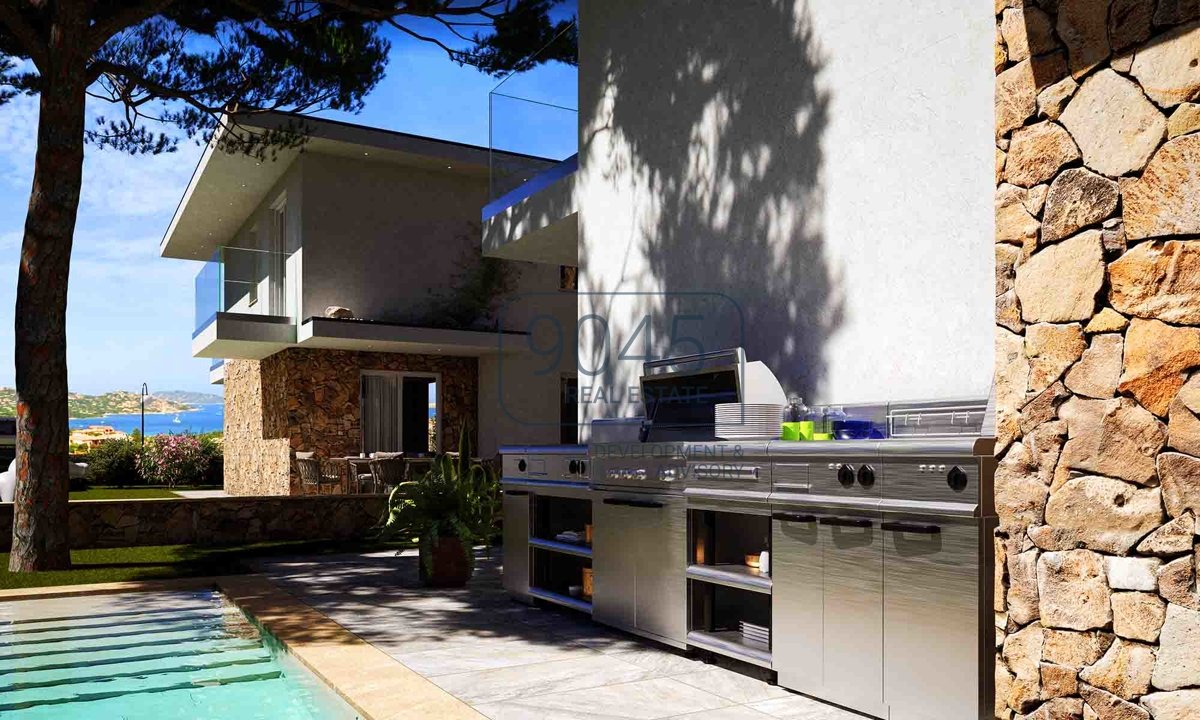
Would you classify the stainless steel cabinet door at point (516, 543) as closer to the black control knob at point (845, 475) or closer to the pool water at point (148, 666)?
the pool water at point (148, 666)

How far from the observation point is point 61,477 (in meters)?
8.58

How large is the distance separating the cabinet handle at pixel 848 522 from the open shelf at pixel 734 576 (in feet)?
1.58

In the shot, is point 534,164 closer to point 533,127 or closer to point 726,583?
point 533,127

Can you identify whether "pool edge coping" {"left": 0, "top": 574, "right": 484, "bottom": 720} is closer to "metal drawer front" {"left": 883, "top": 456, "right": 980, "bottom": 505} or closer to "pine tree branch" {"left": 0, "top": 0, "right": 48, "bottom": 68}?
"metal drawer front" {"left": 883, "top": 456, "right": 980, "bottom": 505}

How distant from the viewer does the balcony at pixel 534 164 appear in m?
8.30

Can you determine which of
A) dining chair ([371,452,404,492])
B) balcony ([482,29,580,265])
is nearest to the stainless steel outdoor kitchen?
balcony ([482,29,580,265])

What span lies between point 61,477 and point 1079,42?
8.51 m

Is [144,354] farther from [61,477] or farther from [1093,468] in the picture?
[1093,468]

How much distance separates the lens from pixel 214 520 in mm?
10234

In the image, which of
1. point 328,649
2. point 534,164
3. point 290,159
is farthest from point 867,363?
point 290,159

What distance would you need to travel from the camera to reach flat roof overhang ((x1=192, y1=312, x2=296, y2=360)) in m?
14.6

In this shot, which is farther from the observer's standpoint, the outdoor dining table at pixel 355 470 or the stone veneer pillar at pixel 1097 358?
the outdoor dining table at pixel 355 470

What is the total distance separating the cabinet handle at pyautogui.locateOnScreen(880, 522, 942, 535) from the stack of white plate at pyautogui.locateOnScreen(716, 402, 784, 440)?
4.30 ft

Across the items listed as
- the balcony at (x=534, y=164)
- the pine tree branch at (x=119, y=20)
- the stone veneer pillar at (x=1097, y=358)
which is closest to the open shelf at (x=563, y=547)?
the balcony at (x=534, y=164)
